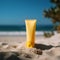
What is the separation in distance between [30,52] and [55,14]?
35.4 feet

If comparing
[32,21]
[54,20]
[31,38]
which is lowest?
[54,20]

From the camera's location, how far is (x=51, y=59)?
3641 mm

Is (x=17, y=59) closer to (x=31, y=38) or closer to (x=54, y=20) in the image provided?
(x=31, y=38)

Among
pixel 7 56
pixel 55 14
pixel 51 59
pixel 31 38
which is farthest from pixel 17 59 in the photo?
pixel 55 14

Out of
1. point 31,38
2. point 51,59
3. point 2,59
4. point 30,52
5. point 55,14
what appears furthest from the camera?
point 55,14

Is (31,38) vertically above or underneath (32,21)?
underneath

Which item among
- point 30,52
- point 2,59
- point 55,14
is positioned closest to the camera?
point 2,59

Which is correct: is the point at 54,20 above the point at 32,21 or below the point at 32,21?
below

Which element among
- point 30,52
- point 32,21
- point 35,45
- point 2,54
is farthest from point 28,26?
point 2,54

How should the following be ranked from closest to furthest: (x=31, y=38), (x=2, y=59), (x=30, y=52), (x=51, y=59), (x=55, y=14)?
(x=2, y=59), (x=51, y=59), (x=30, y=52), (x=31, y=38), (x=55, y=14)

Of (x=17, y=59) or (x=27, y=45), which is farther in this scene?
(x=27, y=45)

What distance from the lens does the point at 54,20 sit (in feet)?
50.3

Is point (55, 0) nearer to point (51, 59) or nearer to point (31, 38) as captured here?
point (31, 38)

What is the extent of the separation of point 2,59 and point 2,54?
0.25 meters
